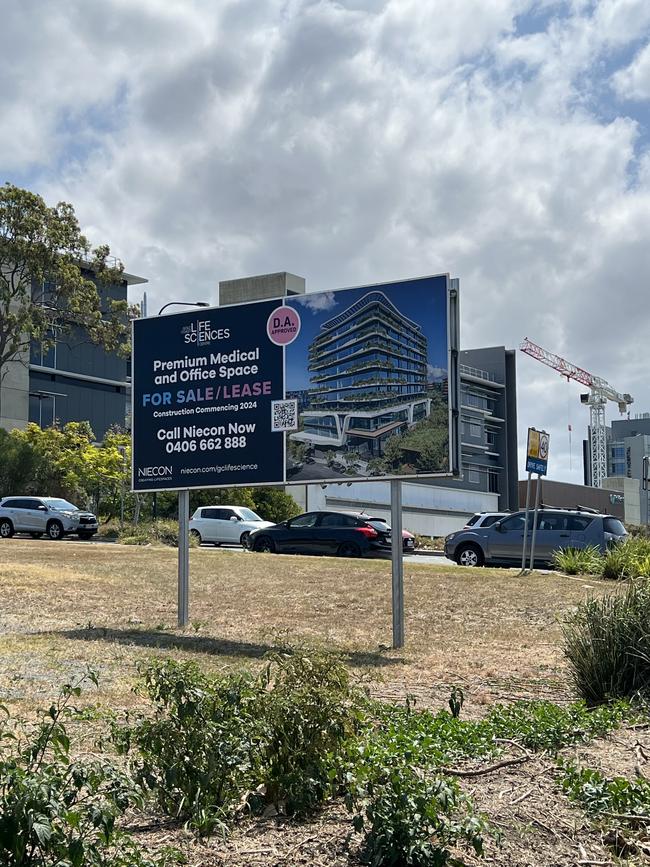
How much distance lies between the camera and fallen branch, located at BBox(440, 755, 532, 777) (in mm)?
4551

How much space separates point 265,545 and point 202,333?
59.5 feet

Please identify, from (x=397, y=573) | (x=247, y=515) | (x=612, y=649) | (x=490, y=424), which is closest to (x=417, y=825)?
(x=612, y=649)

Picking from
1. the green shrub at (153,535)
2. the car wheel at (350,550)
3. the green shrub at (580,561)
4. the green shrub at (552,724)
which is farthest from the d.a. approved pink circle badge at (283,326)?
the green shrub at (153,535)

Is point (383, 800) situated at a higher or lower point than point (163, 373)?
lower

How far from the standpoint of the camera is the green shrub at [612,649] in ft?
22.3

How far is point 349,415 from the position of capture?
10367mm

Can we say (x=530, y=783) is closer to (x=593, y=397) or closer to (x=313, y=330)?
(x=313, y=330)

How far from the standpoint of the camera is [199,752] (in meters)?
4.20

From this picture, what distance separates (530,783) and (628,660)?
2596mm

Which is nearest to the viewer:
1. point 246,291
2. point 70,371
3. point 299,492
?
point 299,492

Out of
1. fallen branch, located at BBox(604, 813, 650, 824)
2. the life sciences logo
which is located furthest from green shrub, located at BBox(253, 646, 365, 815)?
the life sciences logo

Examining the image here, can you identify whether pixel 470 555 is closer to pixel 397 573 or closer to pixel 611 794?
pixel 397 573

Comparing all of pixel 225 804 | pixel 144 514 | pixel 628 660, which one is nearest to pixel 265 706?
pixel 225 804

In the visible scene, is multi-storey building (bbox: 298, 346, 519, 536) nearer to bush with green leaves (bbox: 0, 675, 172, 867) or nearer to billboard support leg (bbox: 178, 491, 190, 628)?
billboard support leg (bbox: 178, 491, 190, 628)
